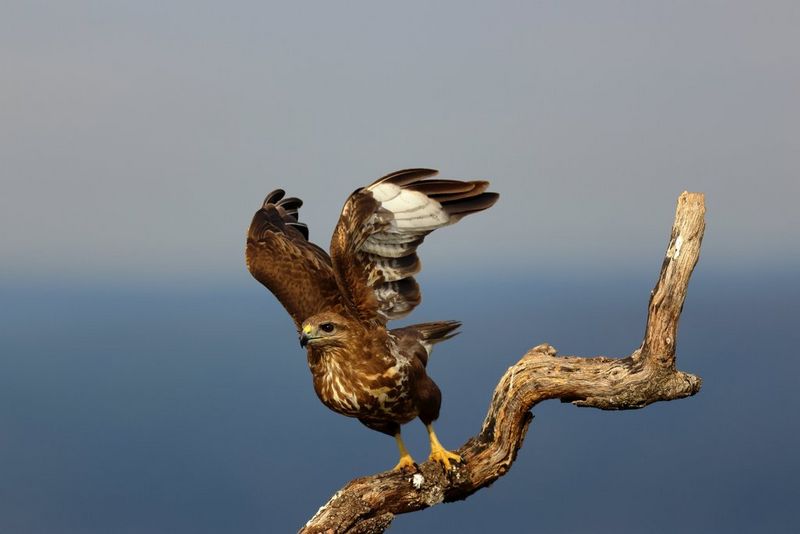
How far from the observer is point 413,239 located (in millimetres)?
9344

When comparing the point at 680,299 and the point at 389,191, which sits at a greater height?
the point at 389,191

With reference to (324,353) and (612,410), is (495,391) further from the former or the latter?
(324,353)

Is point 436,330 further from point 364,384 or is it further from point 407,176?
point 407,176

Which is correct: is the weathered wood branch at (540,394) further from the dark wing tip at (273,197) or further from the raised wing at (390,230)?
the dark wing tip at (273,197)

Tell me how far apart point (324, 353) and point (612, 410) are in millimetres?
2677

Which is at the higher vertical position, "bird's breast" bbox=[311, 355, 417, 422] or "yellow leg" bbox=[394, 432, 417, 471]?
"bird's breast" bbox=[311, 355, 417, 422]

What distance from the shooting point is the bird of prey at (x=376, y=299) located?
354 inches

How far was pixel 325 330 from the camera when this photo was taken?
29.3 ft

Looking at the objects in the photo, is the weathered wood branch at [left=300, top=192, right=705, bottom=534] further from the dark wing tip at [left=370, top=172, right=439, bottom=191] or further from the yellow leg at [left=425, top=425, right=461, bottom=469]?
the dark wing tip at [left=370, top=172, right=439, bottom=191]

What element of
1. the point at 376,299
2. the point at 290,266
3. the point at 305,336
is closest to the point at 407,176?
the point at 376,299

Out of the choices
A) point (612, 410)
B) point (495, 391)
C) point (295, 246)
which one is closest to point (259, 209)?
point (295, 246)

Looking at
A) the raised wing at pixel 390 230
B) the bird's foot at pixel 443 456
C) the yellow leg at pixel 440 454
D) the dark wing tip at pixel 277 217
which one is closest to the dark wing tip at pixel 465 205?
the raised wing at pixel 390 230

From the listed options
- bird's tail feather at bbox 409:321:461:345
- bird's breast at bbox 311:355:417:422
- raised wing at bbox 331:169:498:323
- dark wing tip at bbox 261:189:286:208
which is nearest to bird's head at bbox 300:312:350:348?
bird's breast at bbox 311:355:417:422

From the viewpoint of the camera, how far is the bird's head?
29.1 feet
